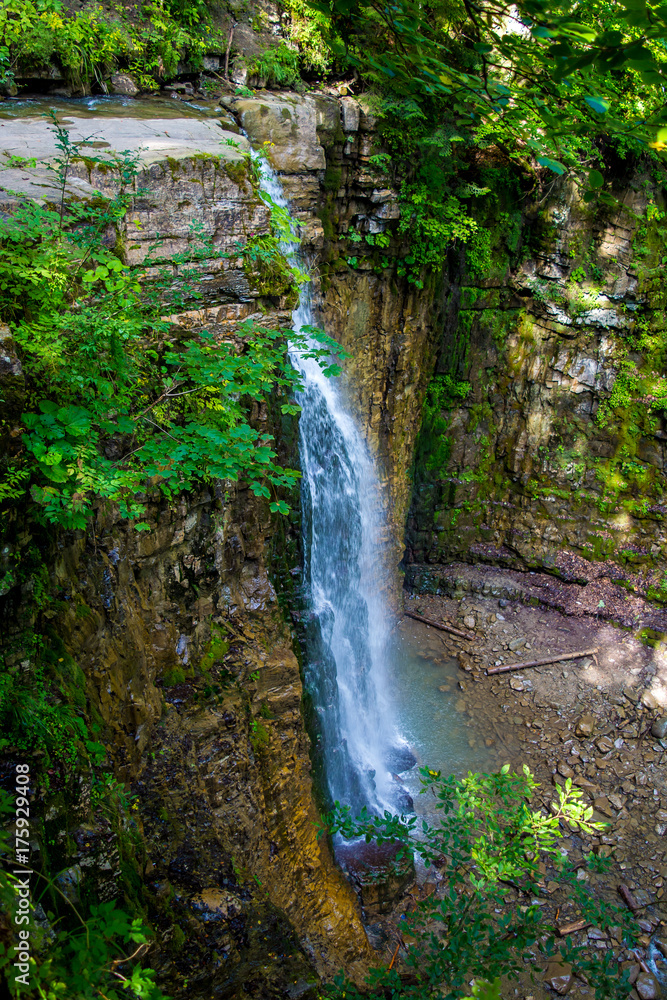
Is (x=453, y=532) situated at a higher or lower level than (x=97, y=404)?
lower

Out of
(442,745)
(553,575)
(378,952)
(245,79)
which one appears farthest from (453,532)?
(245,79)

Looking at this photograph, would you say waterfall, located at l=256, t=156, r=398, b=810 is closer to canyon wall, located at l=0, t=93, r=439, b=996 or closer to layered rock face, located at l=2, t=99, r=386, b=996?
canyon wall, located at l=0, t=93, r=439, b=996

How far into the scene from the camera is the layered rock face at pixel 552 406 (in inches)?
328

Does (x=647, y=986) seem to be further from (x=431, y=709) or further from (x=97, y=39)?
(x=97, y=39)

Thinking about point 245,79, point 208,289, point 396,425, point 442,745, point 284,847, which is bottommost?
point 442,745

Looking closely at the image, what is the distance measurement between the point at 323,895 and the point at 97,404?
14.2ft

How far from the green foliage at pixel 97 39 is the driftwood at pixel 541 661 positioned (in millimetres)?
8642

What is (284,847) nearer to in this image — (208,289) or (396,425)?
(208,289)

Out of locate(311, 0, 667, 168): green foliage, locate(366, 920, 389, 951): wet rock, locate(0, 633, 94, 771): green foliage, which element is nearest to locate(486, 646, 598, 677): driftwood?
locate(366, 920, 389, 951): wet rock

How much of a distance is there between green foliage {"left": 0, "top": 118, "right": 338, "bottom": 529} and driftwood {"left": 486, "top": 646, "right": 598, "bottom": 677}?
6.06 metres

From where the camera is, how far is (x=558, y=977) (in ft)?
16.7

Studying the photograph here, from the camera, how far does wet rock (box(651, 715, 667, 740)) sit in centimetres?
732

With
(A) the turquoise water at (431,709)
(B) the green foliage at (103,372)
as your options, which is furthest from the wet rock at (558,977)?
(B) the green foliage at (103,372)

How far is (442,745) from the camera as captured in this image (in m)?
7.32
